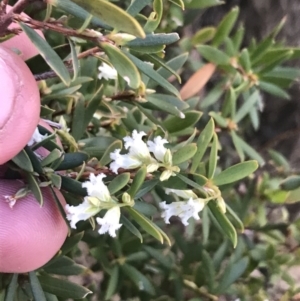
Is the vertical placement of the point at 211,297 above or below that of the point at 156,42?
below

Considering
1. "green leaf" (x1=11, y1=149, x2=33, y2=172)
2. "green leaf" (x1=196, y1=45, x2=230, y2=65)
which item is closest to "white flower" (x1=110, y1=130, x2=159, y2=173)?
"green leaf" (x1=11, y1=149, x2=33, y2=172)

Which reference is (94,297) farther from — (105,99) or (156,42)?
(156,42)

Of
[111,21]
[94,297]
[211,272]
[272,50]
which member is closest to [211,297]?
[211,272]

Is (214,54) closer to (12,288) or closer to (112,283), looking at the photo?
(112,283)

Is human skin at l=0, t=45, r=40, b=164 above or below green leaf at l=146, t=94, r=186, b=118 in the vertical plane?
above

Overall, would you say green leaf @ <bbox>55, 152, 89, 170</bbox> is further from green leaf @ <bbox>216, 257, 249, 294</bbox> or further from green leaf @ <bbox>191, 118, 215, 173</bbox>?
green leaf @ <bbox>216, 257, 249, 294</bbox>

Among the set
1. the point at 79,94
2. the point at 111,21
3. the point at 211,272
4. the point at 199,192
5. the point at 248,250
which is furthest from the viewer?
the point at 248,250

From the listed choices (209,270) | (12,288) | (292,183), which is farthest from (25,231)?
(292,183)
